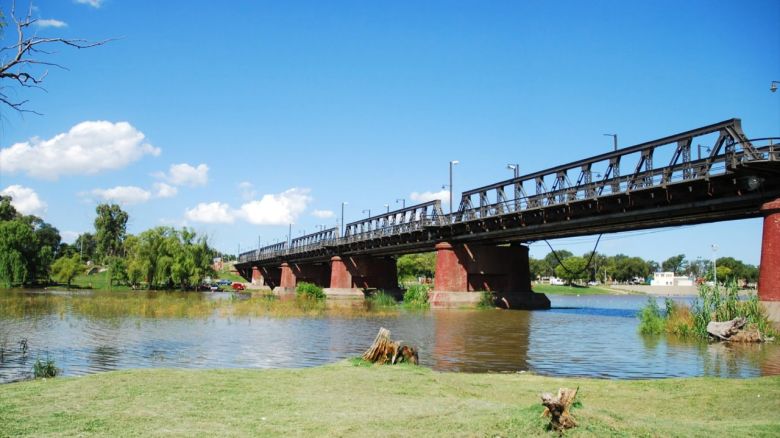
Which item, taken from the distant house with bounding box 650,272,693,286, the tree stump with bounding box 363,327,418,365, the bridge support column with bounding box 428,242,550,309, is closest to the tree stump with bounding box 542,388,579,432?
the tree stump with bounding box 363,327,418,365

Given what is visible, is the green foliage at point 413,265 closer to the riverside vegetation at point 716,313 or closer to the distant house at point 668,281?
the distant house at point 668,281

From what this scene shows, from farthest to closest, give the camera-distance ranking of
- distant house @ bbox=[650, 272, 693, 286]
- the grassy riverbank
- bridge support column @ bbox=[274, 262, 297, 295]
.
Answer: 1. distant house @ bbox=[650, 272, 693, 286]
2. bridge support column @ bbox=[274, 262, 297, 295]
3. the grassy riverbank

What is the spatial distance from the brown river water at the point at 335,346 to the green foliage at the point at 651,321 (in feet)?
2.85

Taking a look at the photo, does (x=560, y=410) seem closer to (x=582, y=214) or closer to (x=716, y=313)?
(x=716, y=313)

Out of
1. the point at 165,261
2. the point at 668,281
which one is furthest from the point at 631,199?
the point at 668,281

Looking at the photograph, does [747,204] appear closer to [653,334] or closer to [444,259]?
[653,334]

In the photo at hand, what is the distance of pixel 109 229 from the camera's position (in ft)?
563

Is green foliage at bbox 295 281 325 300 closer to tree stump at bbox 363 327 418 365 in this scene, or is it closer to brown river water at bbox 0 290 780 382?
brown river water at bbox 0 290 780 382

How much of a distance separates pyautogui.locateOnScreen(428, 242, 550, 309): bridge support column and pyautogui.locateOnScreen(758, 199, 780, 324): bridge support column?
29.0m

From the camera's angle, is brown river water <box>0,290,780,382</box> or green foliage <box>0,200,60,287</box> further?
green foliage <box>0,200,60,287</box>

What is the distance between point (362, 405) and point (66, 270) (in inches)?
4189

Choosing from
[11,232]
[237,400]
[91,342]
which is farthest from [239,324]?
[11,232]

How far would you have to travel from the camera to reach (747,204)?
98.7ft

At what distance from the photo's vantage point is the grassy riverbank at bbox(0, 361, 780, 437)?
800cm
